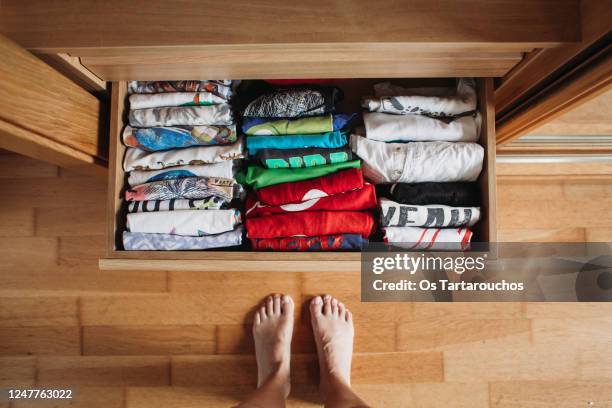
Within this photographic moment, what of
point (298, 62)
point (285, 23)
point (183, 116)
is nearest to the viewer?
point (285, 23)

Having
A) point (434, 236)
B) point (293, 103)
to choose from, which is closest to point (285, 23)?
point (293, 103)

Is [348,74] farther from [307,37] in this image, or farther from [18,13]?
[18,13]

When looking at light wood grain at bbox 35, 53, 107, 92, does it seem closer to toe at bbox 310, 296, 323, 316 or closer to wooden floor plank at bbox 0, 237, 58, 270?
wooden floor plank at bbox 0, 237, 58, 270

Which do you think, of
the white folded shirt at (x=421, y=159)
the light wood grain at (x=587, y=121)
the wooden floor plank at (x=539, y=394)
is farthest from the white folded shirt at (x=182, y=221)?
the wooden floor plank at (x=539, y=394)

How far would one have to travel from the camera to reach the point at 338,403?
3.26 ft

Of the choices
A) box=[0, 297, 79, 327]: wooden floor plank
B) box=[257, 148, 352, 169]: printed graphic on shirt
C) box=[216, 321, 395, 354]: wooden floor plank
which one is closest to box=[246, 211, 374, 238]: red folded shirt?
box=[257, 148, 352, 169]: printed graphic on shirt

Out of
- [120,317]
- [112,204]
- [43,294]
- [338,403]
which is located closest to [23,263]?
[43,294]

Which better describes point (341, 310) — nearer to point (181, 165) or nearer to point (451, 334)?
point (451, 334)

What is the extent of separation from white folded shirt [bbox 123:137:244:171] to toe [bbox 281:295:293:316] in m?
0.55

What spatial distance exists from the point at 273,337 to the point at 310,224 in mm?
507

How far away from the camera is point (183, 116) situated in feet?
2.64

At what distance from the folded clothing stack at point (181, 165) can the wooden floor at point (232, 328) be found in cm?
41

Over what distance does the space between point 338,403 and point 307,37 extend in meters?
0.90

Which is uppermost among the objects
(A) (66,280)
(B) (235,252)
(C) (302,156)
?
(C) (302,156)
